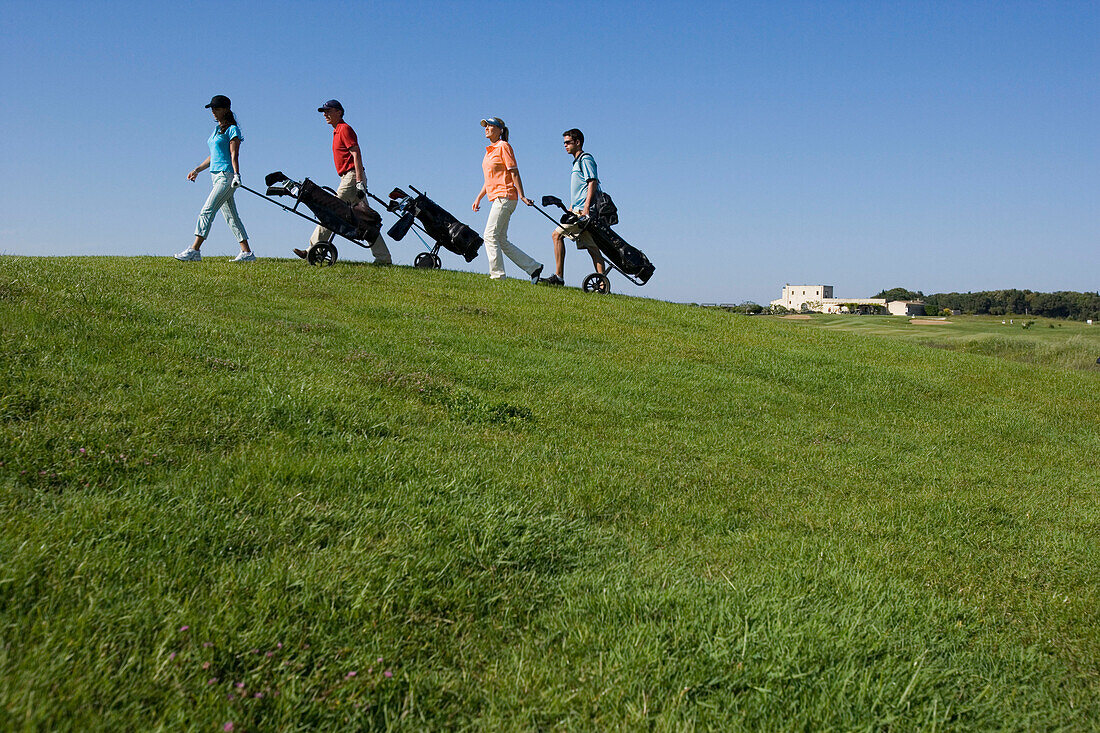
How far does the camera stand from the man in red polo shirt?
15703mm

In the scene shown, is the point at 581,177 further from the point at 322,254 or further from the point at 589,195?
the point at 322,254

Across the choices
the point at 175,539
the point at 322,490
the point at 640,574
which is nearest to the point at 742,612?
the point at 640,574

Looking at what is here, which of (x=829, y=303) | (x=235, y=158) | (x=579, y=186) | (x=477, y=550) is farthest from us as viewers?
(x=829, y=303)

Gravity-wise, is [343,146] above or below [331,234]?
above

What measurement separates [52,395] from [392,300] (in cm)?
789

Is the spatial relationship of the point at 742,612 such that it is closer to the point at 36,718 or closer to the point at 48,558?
the point at 36,718

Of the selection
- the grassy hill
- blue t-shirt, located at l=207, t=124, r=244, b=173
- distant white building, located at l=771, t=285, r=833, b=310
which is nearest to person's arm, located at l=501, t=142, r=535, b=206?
blue t-shirt, located at l=207, t=124, r=244, b=173

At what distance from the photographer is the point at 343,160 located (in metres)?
16.0

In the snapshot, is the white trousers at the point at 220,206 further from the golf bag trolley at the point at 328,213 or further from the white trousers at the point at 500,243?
the white trousers at the point at 500,243

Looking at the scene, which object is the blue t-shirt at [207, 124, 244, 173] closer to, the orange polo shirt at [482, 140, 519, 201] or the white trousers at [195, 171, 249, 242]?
the white trousers at [195, 171, 249, 242]

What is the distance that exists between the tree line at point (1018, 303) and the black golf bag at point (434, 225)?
64568 millimetres

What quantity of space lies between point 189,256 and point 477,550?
13.2 meters

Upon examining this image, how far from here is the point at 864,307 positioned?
251 feet

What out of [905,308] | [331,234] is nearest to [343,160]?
[331,234]
